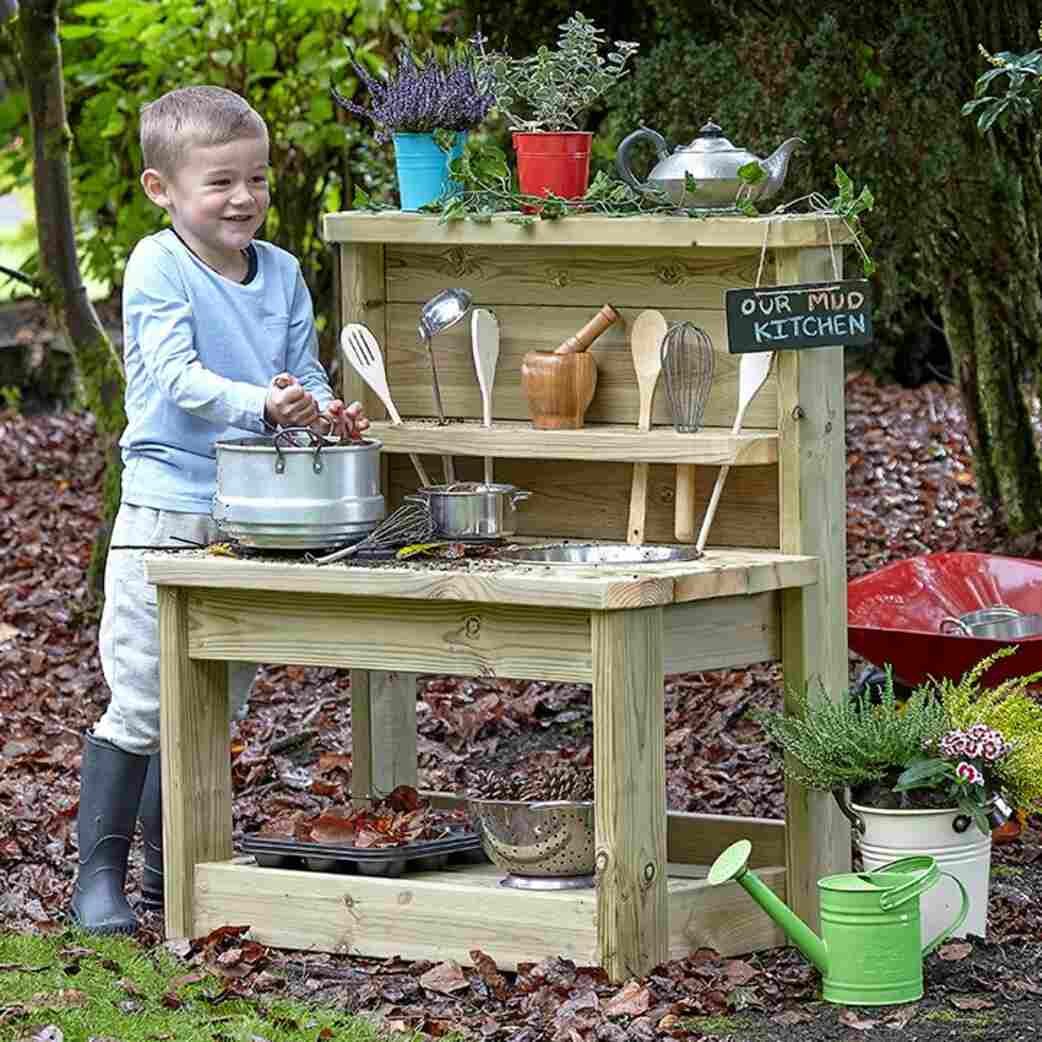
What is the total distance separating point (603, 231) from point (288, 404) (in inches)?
29.0

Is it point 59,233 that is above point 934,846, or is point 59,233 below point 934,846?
above

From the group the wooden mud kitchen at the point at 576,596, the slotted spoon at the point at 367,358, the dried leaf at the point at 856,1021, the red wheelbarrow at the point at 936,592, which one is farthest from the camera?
the red wheelbarrow at the point at 936,592

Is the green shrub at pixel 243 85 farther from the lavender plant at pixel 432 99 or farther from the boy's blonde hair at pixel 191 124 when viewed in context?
the boy's blonde hair at pixel 191 124

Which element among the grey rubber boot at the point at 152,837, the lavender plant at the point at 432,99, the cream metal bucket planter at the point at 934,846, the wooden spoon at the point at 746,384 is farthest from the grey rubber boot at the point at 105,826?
the cream metal bucket planter at the point at 934,846

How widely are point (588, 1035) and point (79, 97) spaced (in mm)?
6962

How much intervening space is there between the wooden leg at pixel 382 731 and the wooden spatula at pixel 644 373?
0.87 m

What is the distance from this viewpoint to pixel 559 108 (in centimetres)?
496

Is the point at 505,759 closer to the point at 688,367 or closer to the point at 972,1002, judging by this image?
the point at 688,367

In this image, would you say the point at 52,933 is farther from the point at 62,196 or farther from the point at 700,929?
the point at 62,196

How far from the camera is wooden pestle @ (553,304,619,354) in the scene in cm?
493

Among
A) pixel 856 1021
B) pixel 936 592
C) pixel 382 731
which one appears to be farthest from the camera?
pixel 936 592

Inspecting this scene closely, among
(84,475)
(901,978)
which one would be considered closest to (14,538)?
(84,475)

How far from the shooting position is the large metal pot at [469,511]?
473cm

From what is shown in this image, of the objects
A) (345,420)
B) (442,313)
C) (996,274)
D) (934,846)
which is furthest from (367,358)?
(996,274)
